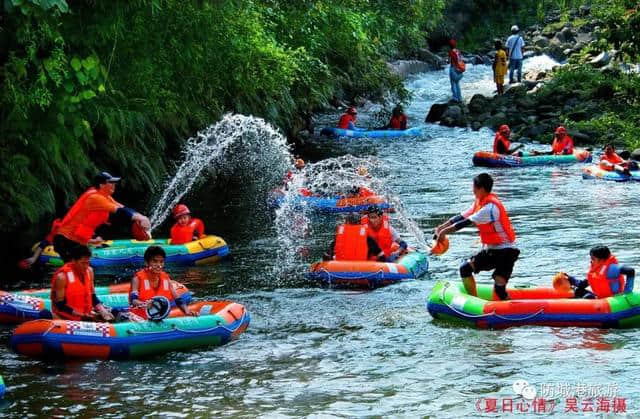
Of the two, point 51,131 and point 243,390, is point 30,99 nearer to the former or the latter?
point 51,131

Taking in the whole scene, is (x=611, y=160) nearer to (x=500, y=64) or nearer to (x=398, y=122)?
(x=398, y=122)

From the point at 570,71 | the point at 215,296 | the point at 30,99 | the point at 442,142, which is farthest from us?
the point at 570,71

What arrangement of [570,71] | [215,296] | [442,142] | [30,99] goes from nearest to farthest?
[215,296] < [30,99] < [442,142] < [570,71]

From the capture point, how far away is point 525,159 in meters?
28.0

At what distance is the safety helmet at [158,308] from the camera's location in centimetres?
1230

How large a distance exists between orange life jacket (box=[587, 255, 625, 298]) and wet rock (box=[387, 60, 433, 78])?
33.5 meters

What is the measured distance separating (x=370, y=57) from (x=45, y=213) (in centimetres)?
1554

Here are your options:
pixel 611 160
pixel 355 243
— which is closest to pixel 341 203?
pixel 355 243

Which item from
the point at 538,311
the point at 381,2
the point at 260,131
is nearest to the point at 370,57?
the point at 381,2

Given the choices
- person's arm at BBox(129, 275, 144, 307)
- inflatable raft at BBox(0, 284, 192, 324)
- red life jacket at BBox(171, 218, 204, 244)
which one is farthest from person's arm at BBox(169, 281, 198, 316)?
red life jacket at BBox(171, 218, 204, 244)

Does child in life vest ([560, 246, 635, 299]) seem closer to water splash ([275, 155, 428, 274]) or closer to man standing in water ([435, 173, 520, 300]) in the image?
man standing in water ([435, 173, 520, 300])

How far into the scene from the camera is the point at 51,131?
19.1 m

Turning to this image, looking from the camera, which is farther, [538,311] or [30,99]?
[30,99]

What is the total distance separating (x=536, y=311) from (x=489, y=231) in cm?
107
